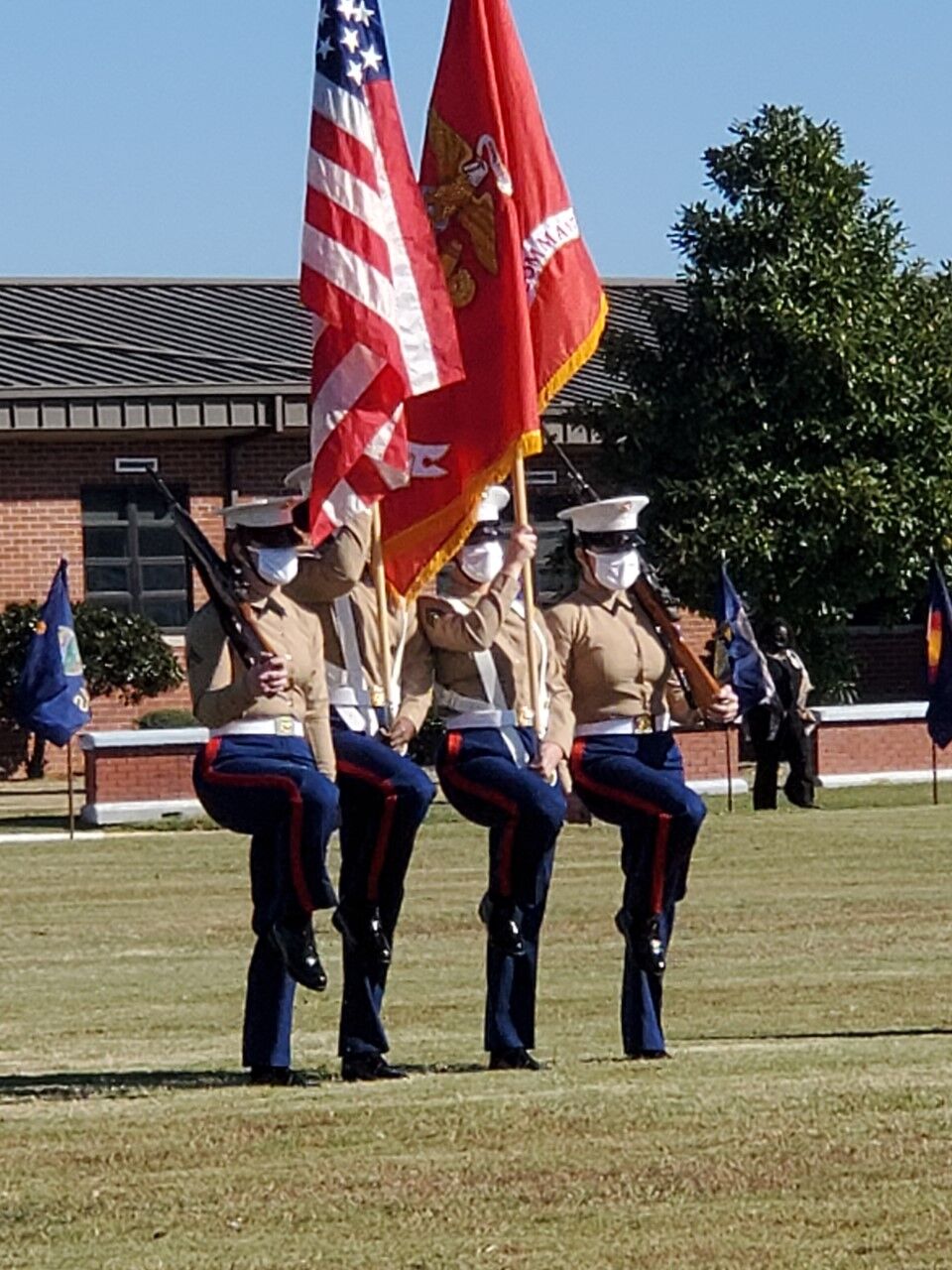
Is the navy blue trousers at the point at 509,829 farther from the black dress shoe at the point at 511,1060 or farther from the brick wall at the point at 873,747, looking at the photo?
the brick wall at the point at 873,747

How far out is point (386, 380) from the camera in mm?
10789

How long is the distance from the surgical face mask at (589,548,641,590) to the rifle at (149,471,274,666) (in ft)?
5.03

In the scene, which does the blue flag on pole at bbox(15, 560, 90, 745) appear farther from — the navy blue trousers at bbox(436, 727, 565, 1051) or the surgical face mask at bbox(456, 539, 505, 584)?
the navy blue trousers at bbox(436, 727, 565, 1051)

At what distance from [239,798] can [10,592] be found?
24722 mm

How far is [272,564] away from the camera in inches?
396

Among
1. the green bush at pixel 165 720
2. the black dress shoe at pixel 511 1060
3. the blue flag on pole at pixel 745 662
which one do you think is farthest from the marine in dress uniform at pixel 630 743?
the green bush at pixel 165 720

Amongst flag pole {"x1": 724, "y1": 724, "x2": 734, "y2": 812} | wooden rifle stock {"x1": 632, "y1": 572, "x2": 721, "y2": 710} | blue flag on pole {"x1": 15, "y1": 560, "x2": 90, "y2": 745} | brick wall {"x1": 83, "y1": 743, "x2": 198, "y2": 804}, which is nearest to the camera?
wooden rifle stock {"x1": 632, "y1": 572, "x2": 721, "y2": 710}

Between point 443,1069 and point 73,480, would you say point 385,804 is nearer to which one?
point 443,1069

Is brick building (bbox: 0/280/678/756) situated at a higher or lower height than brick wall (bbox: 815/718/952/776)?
higher

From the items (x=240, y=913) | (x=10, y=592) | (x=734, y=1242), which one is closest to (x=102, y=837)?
(x=240, y=913)

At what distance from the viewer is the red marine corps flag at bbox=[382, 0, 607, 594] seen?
11.3 metres

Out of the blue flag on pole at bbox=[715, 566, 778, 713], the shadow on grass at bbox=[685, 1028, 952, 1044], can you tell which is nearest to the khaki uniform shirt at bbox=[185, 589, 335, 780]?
the shadow on grass at bbox=[685, 1028, 952, 1044]

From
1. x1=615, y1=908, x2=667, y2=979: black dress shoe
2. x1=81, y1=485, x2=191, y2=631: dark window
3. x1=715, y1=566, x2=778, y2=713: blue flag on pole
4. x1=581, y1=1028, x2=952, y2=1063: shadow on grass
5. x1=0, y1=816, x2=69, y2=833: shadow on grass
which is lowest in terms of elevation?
x1=0, y1=816, x2=69, y2=833: shadow on grass

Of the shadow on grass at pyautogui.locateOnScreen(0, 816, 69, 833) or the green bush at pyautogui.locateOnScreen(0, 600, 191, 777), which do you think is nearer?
the shadow on grass at pyautogui.locateOnScreen(0, 816, 69, 833)
